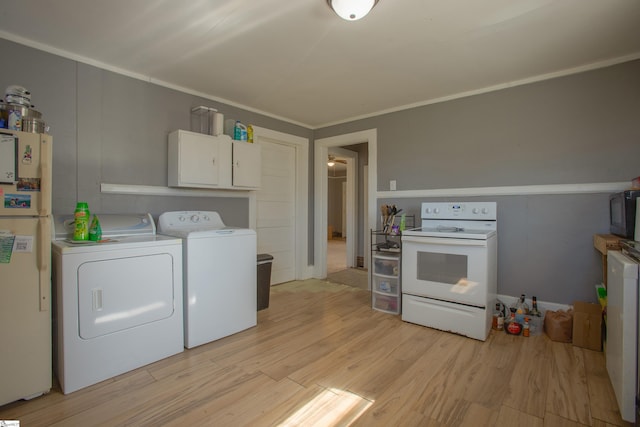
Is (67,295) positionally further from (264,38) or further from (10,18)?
(264,38)

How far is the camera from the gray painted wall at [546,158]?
2.43 m

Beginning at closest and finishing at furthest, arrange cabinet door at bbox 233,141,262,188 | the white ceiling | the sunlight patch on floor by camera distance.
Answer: the sunlight patch on floor < the white ceiling < cabinet door at bbox 233,141,262,188

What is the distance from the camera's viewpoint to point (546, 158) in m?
2.67

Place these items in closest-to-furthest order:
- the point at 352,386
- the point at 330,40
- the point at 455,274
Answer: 1. the point at 352,386
2. the point at 330,40
3. the point at 455,274

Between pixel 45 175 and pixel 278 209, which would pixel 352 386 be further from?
pixel 278 209

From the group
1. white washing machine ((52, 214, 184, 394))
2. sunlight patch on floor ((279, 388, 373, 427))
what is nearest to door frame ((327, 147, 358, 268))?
white washing machine ((52, 214, 184, 394))

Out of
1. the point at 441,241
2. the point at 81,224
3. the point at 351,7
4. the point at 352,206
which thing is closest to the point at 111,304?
the point at 81,224

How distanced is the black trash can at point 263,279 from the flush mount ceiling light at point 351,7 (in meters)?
2.11

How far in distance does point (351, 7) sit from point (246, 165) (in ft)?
6.44

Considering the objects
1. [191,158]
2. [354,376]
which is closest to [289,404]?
[354,376]

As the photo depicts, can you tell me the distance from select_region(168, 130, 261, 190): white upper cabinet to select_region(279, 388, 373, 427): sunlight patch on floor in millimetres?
2110

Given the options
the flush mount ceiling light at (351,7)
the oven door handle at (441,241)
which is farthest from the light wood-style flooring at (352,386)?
the flush mount ceiling light at (351,7)

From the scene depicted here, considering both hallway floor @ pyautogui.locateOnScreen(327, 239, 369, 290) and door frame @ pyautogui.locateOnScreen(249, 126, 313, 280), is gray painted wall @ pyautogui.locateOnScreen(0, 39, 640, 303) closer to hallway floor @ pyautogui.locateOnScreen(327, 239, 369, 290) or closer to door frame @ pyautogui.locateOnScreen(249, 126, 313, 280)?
door frame @ pyautogui.locateOnScreen(249, 126, 313, 280)

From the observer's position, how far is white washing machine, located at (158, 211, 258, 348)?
2.23 meters
